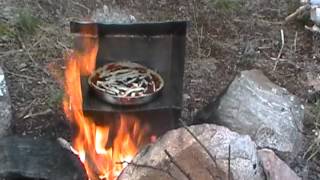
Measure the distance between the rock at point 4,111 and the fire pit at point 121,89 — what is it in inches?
13.2

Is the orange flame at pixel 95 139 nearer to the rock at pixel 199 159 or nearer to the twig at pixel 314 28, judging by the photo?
the rock at pixel 199 159

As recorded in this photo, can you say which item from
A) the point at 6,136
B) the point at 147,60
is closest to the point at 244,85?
the point at 147,60

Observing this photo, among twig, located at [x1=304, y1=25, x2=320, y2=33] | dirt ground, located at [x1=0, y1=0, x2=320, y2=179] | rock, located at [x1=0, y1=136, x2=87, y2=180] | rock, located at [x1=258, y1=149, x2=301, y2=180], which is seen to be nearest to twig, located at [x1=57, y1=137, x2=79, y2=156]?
rock, located at [x1=0, y1=136, x2=87, y2=180]

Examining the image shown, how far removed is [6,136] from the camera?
8.68 ft

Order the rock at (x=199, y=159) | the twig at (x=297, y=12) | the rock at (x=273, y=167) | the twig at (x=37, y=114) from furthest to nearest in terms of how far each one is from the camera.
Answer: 1. the twig at (x=297, y=12)
2. the twig at (x=37, y=114)
3. the rock at (x=273, y=167)
4. the rock at (x=199, y=159)

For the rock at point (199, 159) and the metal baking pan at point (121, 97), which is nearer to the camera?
the rock at point (199, 159)

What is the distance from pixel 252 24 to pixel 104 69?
1.63 meters

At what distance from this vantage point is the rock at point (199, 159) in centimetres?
215

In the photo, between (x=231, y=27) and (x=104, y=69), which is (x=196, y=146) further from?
(x=231, y=27)

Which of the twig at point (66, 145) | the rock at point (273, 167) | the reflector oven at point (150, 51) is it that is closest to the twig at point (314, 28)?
the reflector oven at point (150, 51)

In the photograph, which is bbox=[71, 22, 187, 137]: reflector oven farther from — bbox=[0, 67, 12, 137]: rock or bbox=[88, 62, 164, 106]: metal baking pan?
bbox=[0, 67, 12, 137]: rock

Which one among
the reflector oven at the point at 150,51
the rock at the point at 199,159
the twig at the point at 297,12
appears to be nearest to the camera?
the rock at the point at 199,159

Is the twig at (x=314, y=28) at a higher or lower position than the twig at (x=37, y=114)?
higher

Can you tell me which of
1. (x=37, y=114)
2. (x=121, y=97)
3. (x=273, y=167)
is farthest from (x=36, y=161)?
(x=273, y=167)
